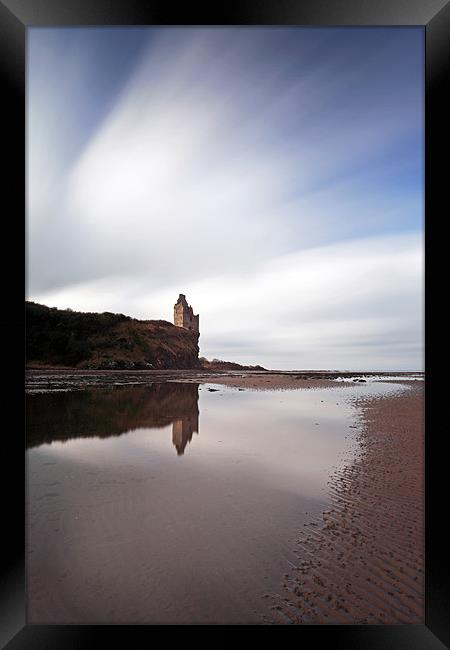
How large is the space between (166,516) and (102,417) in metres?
5.99

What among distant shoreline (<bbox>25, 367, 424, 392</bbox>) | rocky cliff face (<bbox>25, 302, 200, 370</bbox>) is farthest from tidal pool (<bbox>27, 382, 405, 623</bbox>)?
rocky cliff face (<bbox>25, 302, 200, 370</bbox>)

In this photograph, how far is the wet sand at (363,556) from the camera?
211 cm

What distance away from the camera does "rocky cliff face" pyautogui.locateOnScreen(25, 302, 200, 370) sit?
37188 mm

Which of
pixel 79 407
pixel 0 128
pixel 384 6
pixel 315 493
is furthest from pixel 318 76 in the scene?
pixel 79 407

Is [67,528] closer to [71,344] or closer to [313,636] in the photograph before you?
[313,636]

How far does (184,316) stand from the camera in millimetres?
59156

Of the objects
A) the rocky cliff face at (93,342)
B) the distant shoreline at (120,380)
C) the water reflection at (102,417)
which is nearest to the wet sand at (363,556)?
the water reflection at (102,417)

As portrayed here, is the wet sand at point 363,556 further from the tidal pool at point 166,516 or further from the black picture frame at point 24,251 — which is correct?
the black picture frame at point 24,251

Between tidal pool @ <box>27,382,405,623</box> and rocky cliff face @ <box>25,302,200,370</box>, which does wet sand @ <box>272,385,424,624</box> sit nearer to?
tidal pool @ <box>27,382,405,623</box>

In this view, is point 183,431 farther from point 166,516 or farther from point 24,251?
point 24,251

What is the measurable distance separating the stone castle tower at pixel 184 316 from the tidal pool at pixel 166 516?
169 feet

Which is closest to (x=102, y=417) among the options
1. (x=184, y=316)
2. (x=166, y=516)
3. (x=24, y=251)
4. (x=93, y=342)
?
(x=166, y=516)

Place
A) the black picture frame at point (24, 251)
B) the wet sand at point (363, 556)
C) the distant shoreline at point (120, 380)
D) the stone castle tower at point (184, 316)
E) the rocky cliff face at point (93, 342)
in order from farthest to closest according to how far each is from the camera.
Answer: the stone castle tower at point (184, 316), the rocky cliff face at point (93, 342), the distant shoreline at point (120, 380), the wet sand at point (363, 556), the black picture frame at point (24, 251)

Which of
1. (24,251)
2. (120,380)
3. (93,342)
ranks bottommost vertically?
(120,380)
